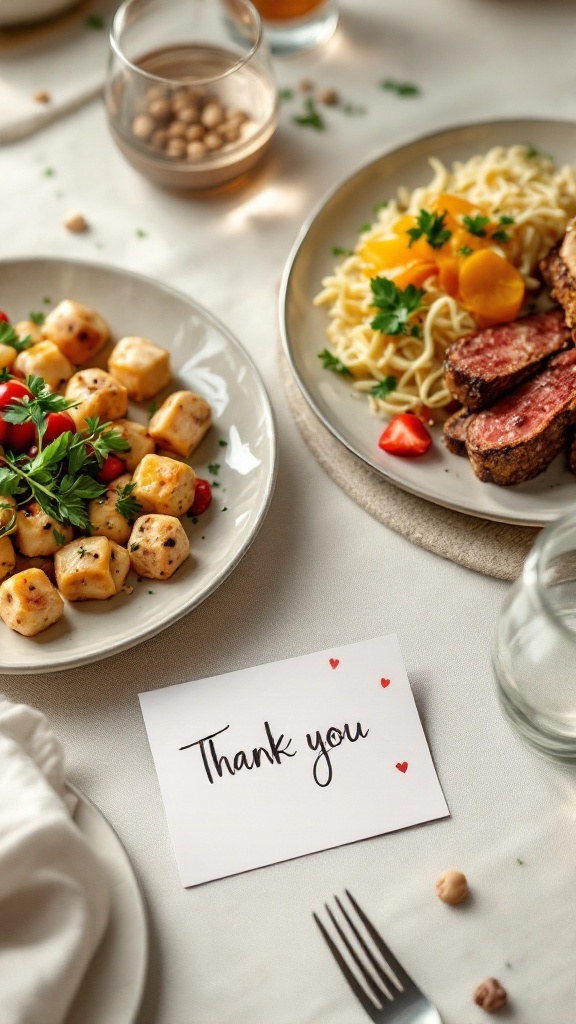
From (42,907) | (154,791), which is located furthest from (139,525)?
(42,907)

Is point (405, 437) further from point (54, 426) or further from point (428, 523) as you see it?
point (54, 426)

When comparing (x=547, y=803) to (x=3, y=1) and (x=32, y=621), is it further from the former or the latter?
(x=3, y=1)

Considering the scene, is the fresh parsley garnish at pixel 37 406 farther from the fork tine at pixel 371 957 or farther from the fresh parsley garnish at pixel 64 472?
the fork tine at pixel 371 957

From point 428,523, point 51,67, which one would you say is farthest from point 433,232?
point 51,67

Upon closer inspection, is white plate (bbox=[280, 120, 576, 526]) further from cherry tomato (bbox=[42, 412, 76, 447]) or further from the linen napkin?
the linen napkin

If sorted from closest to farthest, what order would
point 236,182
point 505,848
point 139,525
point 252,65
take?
point 505,848 < point 139,525 < point 252,65 < point 236,182

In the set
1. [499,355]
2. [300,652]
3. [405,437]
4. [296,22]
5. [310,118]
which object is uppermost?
[296,22]
